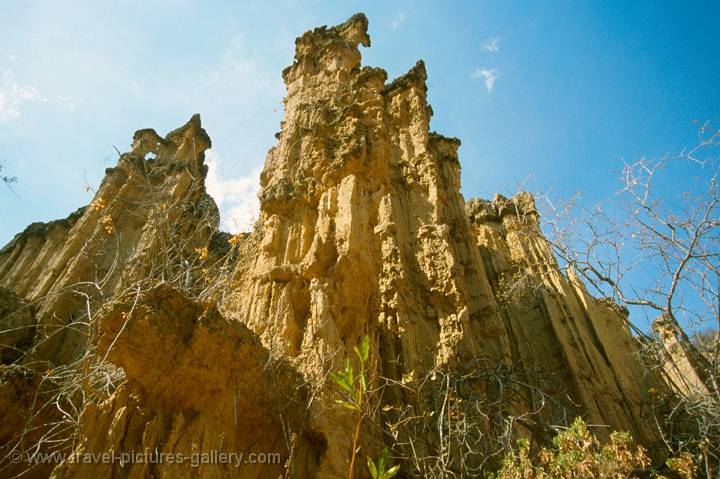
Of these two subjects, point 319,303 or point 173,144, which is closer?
point 319,303

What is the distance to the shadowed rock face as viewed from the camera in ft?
16.6

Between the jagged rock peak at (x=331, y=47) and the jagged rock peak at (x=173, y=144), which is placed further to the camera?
the jagged rock peak at (x=173, y=144)

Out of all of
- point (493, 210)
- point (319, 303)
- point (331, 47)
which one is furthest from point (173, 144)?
point (319, 303)

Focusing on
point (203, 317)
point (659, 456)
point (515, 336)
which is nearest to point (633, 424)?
point (659, 456)

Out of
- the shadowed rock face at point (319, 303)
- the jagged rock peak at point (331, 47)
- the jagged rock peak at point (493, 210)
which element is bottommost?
the shadowed rock face at point (319, 303)

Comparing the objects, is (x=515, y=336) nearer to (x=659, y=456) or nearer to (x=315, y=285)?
(x=659, y=456)

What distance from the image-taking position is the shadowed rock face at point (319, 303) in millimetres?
5070

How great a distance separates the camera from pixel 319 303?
7.37 metres

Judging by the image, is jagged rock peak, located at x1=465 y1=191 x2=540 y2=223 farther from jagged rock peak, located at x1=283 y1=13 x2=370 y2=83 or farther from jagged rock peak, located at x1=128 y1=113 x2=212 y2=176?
jagged rock peak, located at x1=128 y1=113 x2=212 y2=176

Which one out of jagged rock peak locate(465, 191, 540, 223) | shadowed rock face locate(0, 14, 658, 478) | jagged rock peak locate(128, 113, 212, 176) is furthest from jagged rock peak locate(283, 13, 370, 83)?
jagged rock peak locate(465, 191, 540, 223)

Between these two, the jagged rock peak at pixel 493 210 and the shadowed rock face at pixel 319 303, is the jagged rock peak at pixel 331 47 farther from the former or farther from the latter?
the jagged rock peak at pixel 493 210

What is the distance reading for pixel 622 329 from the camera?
48.1 feet

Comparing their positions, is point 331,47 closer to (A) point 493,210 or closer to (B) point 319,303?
(A) point 493,210

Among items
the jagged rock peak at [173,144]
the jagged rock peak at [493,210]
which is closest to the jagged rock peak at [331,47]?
the jagged rock peak at [173,144]
